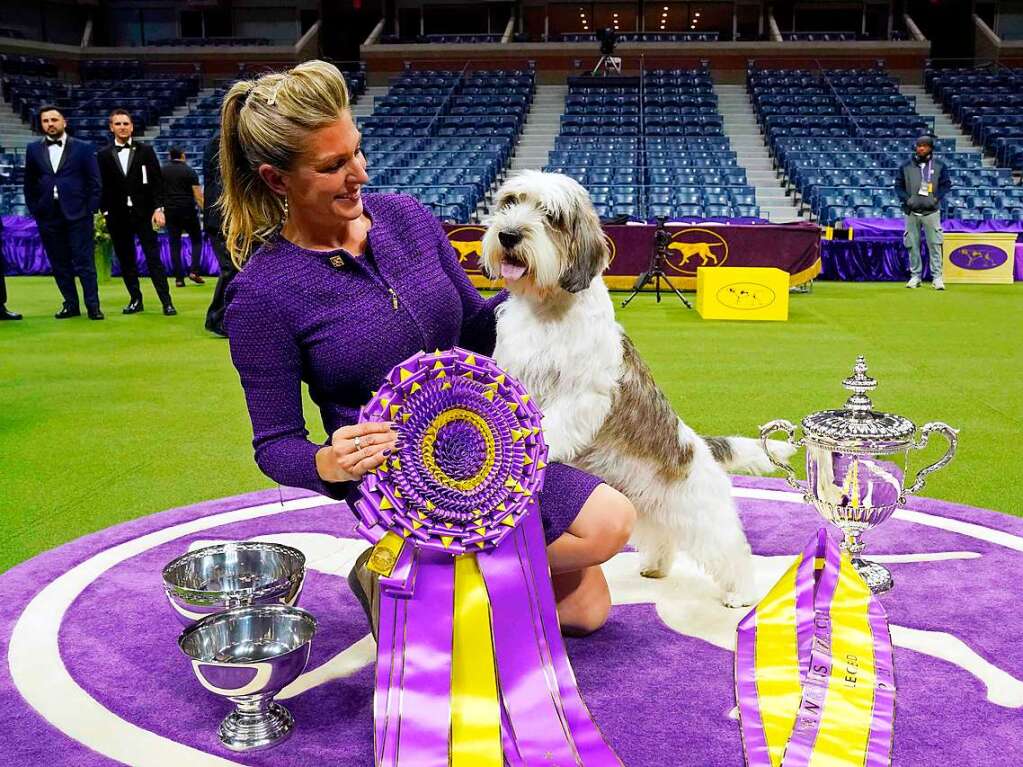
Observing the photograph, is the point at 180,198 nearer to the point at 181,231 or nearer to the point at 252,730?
the point at 181,231

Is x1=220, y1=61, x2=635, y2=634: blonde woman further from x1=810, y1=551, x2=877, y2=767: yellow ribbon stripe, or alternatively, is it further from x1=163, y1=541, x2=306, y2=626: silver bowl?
x1=810, y1=551, x2=877, y2=767: yellow ribbon stripe

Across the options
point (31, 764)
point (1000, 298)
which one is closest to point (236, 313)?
point (31, 764)

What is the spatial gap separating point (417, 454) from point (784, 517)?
1.88 m

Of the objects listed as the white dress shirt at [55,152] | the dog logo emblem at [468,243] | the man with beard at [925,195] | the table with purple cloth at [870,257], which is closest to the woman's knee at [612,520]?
the white dress shirt at [55,152]

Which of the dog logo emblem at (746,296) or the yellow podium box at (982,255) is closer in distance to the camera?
the dog logo emblem at (746,296)

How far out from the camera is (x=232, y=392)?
5.66 metres

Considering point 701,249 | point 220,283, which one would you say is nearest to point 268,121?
point 220,283

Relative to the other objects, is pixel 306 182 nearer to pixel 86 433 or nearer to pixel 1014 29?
pixel 86 433

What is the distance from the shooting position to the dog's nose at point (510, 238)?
7.70 ft

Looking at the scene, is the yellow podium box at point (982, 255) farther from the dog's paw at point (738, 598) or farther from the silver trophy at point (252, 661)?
the silver trophy at point (252, 661)

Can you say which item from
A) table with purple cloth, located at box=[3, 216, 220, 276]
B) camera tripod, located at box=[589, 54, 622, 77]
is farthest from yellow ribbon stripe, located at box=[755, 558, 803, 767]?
camera tripod, located at box=[589, 54, 622, 77]

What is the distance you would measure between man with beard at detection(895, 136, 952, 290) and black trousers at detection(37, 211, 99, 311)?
8916 mm

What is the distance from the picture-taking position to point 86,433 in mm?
4691

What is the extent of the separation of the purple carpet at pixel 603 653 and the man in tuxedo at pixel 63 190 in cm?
577
